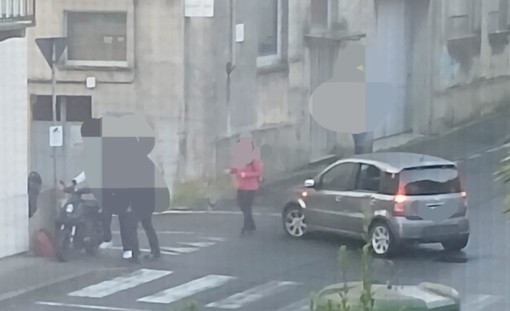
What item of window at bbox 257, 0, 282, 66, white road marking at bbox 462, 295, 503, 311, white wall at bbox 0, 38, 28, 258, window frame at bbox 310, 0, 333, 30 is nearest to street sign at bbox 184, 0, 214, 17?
window at bbox 257, 0, 282, 66

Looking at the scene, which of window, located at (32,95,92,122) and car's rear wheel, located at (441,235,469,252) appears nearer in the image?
window, located at (32,95,92,122)

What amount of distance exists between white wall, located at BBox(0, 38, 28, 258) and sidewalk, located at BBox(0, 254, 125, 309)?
28 millimetres

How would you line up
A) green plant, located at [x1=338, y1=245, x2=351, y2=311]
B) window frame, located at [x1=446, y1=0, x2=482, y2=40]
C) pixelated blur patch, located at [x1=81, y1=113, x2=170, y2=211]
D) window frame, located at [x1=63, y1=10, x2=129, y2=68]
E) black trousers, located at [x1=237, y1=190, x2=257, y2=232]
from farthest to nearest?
window frame, located at [x1=446, y1=0, x2=482, y2=40]
black trousers, located at [x1=237, y1=190, x2=257, y2=232]
pixelated blur patch, located at [x1=81, y1=113, x2=170, y2=211]
window frame, located at [x1=63, y1=10, x2=129, y2=68]
green plant, located at [x1=338, y1=245, x2=351, y2=311]

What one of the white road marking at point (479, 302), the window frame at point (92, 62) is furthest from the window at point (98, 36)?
the white road marking at point (479, 302)

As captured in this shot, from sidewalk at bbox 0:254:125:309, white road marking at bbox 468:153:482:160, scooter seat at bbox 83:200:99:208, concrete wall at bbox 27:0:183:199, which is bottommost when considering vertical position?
sidewalk at bbox 0:254:125:309

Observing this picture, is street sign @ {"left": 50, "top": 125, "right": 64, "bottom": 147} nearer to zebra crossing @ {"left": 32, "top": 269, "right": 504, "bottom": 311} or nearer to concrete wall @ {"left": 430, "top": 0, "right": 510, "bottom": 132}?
zebra crossing @ {"left": 32, "top": 269, "right": 504, "bottom": 311}

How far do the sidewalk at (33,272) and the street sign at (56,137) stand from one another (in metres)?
0.25

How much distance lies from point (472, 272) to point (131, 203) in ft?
2.52

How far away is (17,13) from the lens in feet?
9.00

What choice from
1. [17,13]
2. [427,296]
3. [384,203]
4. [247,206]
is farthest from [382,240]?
[17,13]

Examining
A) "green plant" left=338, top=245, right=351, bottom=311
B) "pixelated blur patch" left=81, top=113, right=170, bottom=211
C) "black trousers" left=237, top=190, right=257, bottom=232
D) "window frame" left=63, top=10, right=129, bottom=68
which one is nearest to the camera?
"green plant" left=338, top=245, right=351, bottom=311

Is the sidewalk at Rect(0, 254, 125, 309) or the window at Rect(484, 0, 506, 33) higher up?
the window at Rect(484, 0, 506, 33)

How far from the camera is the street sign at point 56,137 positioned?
2.69 metres

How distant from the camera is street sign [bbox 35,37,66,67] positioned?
2672 mm
